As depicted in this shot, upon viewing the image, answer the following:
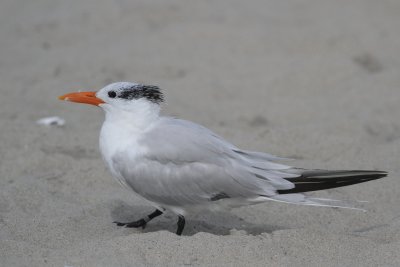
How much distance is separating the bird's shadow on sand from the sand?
0.01 metres

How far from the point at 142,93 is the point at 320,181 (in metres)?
1.22

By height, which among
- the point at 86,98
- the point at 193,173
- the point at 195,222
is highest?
the point at 86,98

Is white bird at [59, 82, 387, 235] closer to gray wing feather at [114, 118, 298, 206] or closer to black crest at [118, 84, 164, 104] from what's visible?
gray wing feather at [114, 118, 298, 206]

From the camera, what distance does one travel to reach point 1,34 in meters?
8.68

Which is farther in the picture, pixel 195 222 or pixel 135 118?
pixel 195 222

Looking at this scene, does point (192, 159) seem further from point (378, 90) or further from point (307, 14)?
point (307, 14)

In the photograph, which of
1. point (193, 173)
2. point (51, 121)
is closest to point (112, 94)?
point (193, 173)

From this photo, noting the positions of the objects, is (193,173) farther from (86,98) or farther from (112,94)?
(86,98)

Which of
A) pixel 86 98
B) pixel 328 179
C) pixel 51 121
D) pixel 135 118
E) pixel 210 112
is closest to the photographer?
pixel 328 179

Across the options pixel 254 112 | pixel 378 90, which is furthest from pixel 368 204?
pixel 378 90

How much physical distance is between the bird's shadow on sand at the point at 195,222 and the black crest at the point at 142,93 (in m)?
0.81

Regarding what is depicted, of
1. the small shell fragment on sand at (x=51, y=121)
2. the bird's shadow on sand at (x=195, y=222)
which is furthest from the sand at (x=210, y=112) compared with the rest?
the small shell fragment on sand at (x=51, y=121)

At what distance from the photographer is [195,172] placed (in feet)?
13.2

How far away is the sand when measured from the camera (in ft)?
12.6
